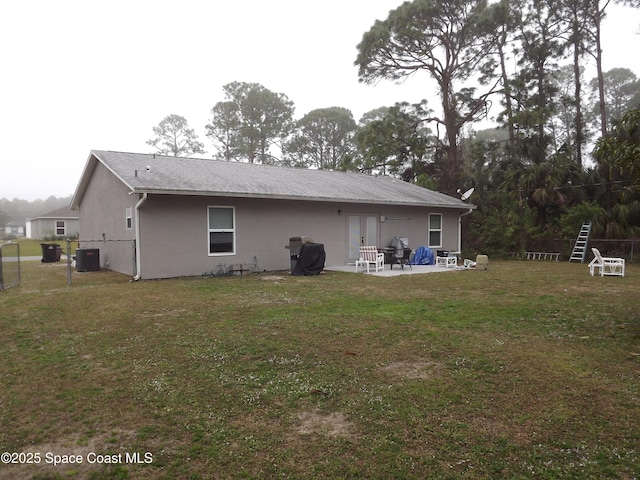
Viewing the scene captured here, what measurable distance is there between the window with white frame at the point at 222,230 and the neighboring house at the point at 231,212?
3cm

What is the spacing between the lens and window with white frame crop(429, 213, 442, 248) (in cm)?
1745

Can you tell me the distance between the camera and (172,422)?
3027mm

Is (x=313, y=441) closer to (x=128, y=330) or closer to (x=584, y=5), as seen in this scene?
(x=128, y=330)

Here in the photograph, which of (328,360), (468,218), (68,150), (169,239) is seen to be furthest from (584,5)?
(68,150)

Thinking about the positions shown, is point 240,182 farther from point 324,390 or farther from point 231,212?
point 324,390

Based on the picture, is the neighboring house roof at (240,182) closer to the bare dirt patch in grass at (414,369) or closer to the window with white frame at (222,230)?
the window with white frame at (222,230)

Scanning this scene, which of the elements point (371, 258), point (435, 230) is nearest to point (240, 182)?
point (371, 258)

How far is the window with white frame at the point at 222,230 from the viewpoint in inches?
473

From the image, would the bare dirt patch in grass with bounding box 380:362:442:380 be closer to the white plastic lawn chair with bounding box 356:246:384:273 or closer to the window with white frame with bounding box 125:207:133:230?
the white plastic lawn chair with bounding box 356:246:384:273

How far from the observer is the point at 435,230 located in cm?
1758

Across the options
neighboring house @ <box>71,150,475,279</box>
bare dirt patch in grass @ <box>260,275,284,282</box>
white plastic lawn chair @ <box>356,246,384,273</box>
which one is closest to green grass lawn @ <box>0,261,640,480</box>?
bare dirt patch in grass @ <box>260,275,284,282</box>

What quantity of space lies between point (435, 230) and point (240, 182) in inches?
351

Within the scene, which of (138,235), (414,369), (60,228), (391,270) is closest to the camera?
(414,369)

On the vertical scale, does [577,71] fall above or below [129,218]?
above
